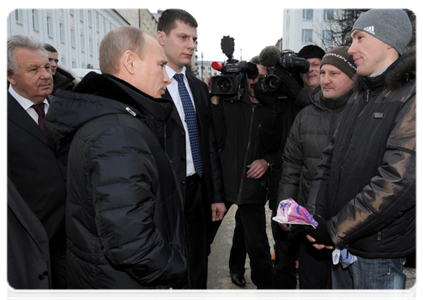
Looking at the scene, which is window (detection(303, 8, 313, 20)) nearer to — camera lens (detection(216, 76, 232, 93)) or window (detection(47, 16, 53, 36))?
window (detection(47, 16, 53, 36))

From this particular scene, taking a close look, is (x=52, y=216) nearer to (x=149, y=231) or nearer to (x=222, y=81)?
(x=149, y=231)

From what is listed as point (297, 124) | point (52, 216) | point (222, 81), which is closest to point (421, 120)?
point (297, 124)

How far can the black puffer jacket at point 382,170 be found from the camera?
1.50 m

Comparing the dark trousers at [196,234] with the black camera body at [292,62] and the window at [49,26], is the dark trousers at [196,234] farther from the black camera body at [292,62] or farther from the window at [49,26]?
the window at [49,26]

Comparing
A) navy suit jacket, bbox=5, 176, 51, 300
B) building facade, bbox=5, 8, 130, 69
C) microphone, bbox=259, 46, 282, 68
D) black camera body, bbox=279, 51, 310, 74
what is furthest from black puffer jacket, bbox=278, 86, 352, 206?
building facade, bbox=5, 8, 130, 69

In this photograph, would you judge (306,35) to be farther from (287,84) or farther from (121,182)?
(121,182)

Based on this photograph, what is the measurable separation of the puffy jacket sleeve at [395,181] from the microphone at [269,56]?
6.33ft

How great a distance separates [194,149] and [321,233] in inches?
46.3

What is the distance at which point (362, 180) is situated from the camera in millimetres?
1713

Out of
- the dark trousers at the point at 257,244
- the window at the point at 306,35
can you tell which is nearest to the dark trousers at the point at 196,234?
the dark trousers at the point at 257,244

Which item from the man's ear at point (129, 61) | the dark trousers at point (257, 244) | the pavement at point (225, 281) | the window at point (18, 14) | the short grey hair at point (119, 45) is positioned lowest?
the pavement at point (225, 281)

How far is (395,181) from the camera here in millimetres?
1499

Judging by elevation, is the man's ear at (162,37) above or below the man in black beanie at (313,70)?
above

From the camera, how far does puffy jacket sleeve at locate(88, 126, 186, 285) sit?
1293 millimetres
